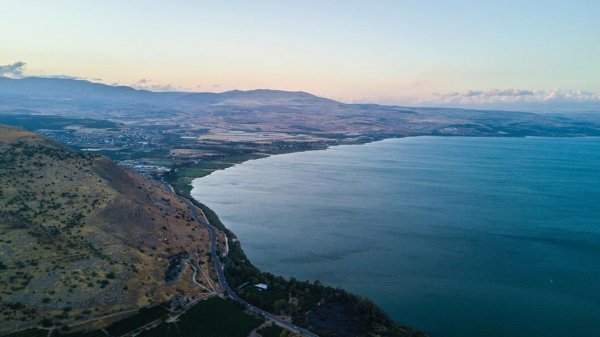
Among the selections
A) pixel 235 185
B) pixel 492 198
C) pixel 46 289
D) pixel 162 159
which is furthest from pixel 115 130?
pixel 46 289

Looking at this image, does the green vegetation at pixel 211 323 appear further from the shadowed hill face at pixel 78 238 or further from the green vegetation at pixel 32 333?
the green vegetation at pixel 32 333

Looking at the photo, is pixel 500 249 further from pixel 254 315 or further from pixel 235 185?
pixel 235 185

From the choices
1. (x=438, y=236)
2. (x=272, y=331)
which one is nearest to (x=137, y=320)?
(x=272, y=331)

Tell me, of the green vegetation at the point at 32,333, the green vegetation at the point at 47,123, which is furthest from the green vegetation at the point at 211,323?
the green vegetation at the point at 47,123

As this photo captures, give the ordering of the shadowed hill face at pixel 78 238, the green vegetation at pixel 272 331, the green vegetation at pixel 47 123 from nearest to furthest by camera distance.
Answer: the green vegetation at pixel 272 331, the shadowed hill face at pixel 78 238, the green vegetation at pixel 47 123

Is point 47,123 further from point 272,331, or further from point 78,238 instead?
point 272,331

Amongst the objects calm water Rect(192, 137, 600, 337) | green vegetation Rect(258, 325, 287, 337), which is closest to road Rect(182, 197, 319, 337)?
green vegetation Rect(258, 325, 287, 337)

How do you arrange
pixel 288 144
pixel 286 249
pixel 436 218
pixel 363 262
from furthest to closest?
pixel 288 144
pixel 436 218
pixel 286 249
pixel 363 262

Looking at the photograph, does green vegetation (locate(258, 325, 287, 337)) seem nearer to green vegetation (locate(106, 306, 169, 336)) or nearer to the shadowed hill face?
green vegetation (locate(106, 306, 169, 336))
